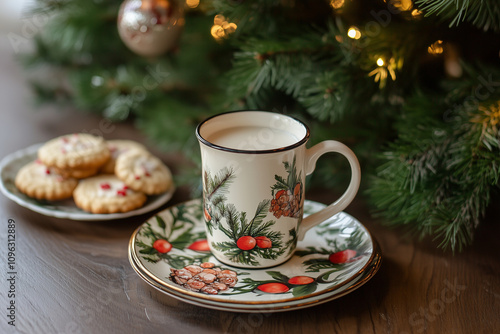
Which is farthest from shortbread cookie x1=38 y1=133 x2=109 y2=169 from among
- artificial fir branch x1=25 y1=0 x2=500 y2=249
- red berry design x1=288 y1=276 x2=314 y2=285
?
red berry design x1=288 y1=276 x2=314 y2=285

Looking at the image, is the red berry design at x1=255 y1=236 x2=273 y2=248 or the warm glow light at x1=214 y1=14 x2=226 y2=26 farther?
the warm glow light at x1=214 y1=14 x2=226 y2=26

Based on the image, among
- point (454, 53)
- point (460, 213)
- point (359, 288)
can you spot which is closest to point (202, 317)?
point (359, 288)

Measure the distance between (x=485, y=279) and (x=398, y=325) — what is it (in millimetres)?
145

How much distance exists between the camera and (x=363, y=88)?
0.68 meters

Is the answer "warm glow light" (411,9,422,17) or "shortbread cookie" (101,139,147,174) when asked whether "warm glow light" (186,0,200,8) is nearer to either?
"shortbread cookie" (101,139,147,174)

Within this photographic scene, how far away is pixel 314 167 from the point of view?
1.90ft

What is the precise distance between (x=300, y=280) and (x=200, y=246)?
5.4 inches

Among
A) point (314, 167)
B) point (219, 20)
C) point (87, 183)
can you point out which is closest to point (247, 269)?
point (314, 167)

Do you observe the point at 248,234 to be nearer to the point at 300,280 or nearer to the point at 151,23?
the point at 300,280

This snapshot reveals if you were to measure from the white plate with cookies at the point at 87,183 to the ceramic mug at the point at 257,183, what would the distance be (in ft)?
0.53

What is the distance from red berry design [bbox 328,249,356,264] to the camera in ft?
1.93

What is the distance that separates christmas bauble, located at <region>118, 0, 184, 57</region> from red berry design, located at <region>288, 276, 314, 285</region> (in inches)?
17.8

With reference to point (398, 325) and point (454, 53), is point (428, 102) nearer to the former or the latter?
point (454, 53)

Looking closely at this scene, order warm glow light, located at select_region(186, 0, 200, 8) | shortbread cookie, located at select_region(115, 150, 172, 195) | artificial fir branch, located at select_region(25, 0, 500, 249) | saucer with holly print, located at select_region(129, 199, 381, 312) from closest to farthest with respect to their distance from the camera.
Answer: saucer with holly print, located at select_region(129, 199, 381, 312) < artificial fir branch, located at select_region(25, 0, 500, 249) < shortbread cookie, located at select_region(115, 150, 172, 195) < warm glow light, located at select_region(186, 0, 200, 8)
